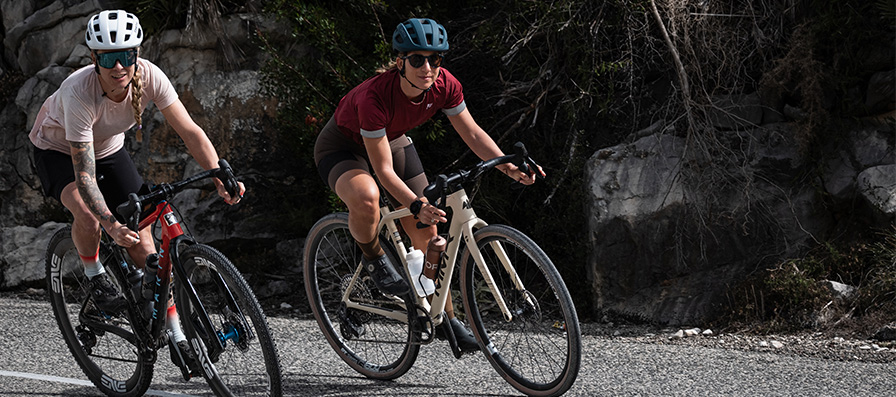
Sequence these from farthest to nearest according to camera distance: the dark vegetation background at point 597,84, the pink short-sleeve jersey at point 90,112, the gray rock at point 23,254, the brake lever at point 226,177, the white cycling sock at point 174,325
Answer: the gray rock at point 23,254 → the dark vegetation background at point 597,84 → the white cycling sock at point 174,325 → the pink short-sleeve jersey at point 90,112 → the brake lever at point 226,177

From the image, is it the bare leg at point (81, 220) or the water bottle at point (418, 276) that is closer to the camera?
the bare leg at point (81, 220)

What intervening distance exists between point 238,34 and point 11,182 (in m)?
3.03

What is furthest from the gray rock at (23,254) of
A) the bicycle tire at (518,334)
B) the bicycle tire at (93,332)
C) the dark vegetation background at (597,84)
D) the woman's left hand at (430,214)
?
the woman's left hand at (430,214)

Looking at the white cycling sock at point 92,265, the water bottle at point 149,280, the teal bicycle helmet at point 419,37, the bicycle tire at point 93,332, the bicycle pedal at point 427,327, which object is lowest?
the bicycle tire at point 93,332

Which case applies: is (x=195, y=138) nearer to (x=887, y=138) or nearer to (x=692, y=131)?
(x=692, y=131)

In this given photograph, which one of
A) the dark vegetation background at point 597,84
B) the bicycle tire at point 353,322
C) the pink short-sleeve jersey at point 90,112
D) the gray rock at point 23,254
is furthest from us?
the gray rock at point 23,254

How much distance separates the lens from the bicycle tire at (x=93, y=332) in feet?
16.0

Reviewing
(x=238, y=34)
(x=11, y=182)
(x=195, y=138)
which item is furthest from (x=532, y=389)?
(x=11, y=182)

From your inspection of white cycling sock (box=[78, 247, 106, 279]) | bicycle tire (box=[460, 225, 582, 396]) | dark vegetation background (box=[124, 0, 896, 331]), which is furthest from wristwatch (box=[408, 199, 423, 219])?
dark vegetation background (box=[124, 0, 896, 331])

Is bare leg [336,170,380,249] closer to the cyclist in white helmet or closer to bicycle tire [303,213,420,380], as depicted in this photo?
bicycle tire [303,213,420,380]

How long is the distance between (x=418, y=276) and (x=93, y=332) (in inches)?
73.7

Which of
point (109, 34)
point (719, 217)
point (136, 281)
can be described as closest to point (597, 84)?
point (719, 217)

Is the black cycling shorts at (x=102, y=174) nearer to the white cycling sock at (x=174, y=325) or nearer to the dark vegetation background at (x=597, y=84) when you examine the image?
the white cycling sock at (x=174, y=325)

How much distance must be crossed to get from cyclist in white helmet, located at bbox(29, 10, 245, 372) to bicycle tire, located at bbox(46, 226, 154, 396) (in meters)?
0.18
